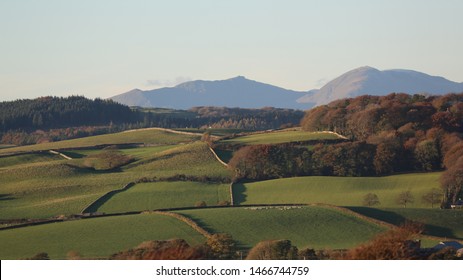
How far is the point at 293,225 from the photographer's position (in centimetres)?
6241

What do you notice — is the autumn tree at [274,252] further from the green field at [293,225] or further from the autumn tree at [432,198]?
the autumn tree at [432,198]

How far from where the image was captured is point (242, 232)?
59625mm

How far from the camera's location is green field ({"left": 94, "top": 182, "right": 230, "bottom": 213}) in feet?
253

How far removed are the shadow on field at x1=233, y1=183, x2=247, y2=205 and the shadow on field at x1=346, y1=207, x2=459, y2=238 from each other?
1413cm

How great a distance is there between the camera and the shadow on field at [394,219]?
62438 mm

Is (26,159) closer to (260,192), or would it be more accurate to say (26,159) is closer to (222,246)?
(260,192)

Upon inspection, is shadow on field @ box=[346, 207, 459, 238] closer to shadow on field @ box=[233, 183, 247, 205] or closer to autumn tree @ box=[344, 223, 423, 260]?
shadow on field @ box=[233, 183, 247, 205]

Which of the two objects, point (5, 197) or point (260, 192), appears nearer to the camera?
point (260, 192)

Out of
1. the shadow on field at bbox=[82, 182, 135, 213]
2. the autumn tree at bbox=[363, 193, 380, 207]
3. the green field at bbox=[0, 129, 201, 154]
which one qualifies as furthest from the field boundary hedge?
the green field at bbox=[0, 129, 201, 154]

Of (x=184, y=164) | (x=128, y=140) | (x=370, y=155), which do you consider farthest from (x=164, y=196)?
(x=128, y=140)

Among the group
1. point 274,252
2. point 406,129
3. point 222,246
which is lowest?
point 222,246

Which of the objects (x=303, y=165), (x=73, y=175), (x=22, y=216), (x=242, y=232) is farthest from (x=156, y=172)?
(x=242, y=232)

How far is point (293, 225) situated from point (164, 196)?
73.4ft

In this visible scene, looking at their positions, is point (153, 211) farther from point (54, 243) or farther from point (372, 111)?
point (372, 111)
